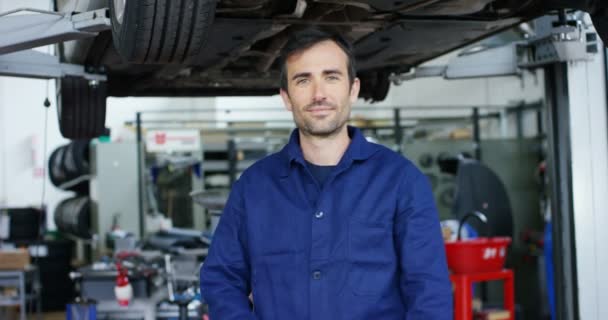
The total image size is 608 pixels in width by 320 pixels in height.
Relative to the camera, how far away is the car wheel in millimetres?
3717

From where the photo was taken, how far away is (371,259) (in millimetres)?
1801

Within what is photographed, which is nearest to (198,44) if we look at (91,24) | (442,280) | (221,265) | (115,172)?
(91,24)

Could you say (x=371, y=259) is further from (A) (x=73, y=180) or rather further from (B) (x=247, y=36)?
(A) (x=73, y=180)

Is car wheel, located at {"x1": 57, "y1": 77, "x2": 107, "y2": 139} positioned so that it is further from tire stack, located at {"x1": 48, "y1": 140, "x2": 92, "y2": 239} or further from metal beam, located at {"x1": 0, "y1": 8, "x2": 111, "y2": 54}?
tire stack, located at {"x1": 48, "y1": 140, "x2": 92, "y2": 239}

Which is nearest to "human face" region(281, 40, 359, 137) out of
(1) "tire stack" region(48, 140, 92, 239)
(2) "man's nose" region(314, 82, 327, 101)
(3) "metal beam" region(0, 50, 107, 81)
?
(2) "man's nose" region(314, 82, 327, 101)

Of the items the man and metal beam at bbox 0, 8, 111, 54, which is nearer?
the man

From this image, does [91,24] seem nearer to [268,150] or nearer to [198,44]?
[198,44]

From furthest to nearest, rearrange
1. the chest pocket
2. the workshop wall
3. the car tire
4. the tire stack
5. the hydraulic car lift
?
the workshop wall
the tire stack
the hydraulic car lift
the car tire
the chest pocket

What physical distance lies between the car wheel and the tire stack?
385 centimetres

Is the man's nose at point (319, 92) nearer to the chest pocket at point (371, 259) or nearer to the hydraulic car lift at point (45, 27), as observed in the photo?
the chest pocket at point (371, 259)

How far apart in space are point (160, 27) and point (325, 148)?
0.70m

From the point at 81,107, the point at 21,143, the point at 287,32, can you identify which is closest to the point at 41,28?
the point at 287,32

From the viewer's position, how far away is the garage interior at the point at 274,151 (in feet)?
11.0

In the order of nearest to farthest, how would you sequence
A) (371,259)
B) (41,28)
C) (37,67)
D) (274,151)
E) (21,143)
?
(371,259) → (41,28) → (37,67) → (274,151) → (21,143)
